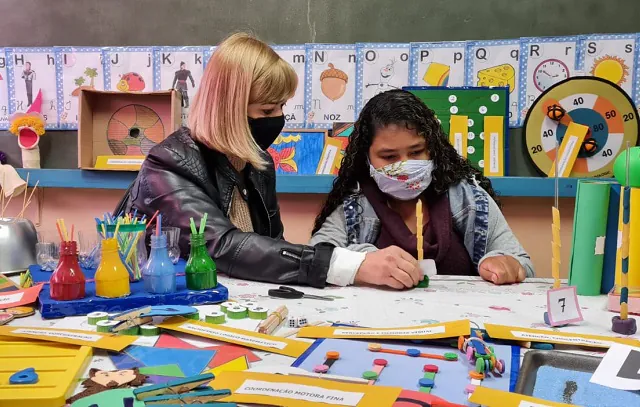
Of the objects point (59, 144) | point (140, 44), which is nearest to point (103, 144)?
point (59, 144)

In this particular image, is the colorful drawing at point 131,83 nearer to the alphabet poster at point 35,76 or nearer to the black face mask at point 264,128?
the alphabet poster at point 35,76

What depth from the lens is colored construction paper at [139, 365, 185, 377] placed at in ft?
2.24

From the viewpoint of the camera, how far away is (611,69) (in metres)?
2.34

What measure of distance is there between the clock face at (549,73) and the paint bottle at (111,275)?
A: 194 centimetres

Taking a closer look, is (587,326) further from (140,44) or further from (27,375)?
(140,44)

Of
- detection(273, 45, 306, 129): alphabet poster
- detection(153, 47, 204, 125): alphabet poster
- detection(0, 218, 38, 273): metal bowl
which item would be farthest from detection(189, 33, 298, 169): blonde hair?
detection(153, 47, 204, 125): alphabet poster

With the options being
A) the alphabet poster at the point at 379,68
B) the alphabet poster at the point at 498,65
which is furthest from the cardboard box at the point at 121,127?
the alphabet poster at the point at 498,65

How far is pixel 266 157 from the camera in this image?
1.70 metres

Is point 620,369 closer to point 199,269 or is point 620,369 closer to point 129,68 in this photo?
point 199,269

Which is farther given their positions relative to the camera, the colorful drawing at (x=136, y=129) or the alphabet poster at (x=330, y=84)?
the colorful drawing at (x=136, y=129)

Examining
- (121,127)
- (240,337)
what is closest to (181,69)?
(121,127)

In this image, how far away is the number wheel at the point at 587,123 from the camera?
2322 millimetres

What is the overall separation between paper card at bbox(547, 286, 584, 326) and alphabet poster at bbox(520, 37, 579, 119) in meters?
1.59

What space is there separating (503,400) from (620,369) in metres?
0.21
